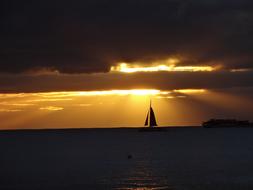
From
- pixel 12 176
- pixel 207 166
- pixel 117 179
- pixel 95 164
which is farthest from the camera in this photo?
pixel 95 164

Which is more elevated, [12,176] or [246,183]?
[12,176]

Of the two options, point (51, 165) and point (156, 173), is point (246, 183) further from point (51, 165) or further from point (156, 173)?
point (51, 165)

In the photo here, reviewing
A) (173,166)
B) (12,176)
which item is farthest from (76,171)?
(173,166)

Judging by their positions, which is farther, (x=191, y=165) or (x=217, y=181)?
(x=191, y=165)

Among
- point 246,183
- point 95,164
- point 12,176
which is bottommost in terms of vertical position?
point 246,183

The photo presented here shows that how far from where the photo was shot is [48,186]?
75000 mm

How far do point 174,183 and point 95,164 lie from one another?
115ft

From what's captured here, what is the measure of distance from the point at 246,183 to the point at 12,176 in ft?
121

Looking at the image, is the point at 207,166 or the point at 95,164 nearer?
the point at 207,166

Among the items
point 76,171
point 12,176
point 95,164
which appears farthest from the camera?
point 95,164

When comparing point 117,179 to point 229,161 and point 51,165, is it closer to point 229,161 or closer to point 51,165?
point 51,165

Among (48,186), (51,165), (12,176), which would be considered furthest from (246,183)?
(51,165)

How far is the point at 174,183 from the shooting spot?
7650cm

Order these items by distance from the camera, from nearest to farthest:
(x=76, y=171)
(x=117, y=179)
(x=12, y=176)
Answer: (x=117, y=179) < (x=12, y=176) < (x=76, y=171)
